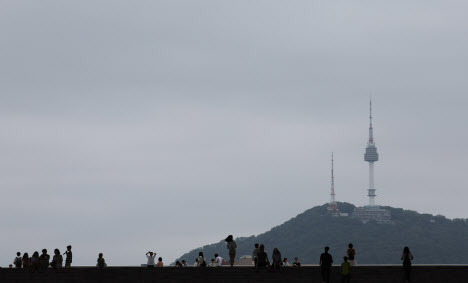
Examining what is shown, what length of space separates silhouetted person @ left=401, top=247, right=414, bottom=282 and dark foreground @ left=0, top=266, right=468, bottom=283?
1.20m

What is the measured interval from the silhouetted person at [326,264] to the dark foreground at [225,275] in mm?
1870

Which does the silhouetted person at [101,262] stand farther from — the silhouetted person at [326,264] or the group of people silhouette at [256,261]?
the silhouetted person at [326,264]

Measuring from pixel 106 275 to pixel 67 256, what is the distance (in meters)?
2.20

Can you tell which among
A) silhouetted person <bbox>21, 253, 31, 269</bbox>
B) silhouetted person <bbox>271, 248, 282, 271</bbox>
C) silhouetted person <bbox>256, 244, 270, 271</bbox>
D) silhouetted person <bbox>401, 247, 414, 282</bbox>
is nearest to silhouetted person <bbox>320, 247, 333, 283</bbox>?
silhouetted person <bbox>271, 248, 282, 271</bbox>

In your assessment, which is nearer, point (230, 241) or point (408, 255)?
point (408, 255)

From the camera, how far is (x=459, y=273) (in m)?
45.5

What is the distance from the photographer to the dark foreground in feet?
148

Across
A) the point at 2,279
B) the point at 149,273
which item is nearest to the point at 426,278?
the point at 149,273

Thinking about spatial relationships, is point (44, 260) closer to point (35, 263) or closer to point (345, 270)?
point (35, 263)

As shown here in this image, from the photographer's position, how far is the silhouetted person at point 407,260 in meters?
42.4

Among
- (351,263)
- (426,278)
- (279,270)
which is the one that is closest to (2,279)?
(279,270)

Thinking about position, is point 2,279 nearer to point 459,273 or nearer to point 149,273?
point 149,273

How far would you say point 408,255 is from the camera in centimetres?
4269

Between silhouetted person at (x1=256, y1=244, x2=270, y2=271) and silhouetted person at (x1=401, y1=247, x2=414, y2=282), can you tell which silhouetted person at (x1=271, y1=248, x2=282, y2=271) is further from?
silhouetted person at (x1=401, y1=247, x2=414, y2=282)
